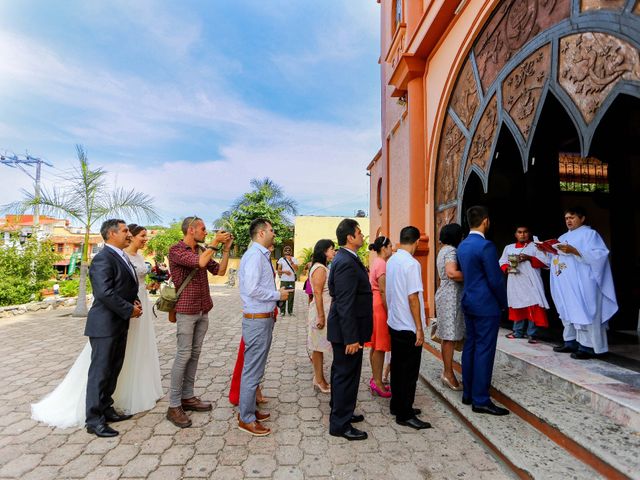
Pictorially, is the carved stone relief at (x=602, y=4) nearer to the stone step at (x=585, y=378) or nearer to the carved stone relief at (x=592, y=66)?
the carved stone relief at (x=592, y=66)

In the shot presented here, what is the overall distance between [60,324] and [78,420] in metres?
6.95

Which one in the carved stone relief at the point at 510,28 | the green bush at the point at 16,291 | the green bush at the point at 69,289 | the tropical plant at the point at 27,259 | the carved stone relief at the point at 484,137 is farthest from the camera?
the green bush at the point at 69,289

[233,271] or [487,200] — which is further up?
[487,200]

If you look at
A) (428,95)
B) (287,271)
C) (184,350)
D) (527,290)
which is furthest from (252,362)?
(428,95)

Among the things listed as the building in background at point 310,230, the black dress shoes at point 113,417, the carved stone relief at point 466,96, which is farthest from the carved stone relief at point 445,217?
the building in background at point 310,230

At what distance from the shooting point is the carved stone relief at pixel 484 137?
15.3ft

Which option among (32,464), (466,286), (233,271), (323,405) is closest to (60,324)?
(32,464)

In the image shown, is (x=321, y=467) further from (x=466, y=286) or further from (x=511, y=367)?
(x=511, y=367)

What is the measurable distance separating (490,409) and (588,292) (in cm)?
183

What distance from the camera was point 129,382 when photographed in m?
3.60

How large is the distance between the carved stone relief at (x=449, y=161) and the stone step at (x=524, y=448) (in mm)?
3508

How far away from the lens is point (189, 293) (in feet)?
10.9

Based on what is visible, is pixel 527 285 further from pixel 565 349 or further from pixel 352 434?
pixel 352 434

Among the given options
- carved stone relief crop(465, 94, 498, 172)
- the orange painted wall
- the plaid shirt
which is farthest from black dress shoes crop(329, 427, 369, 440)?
the orange painted wall
